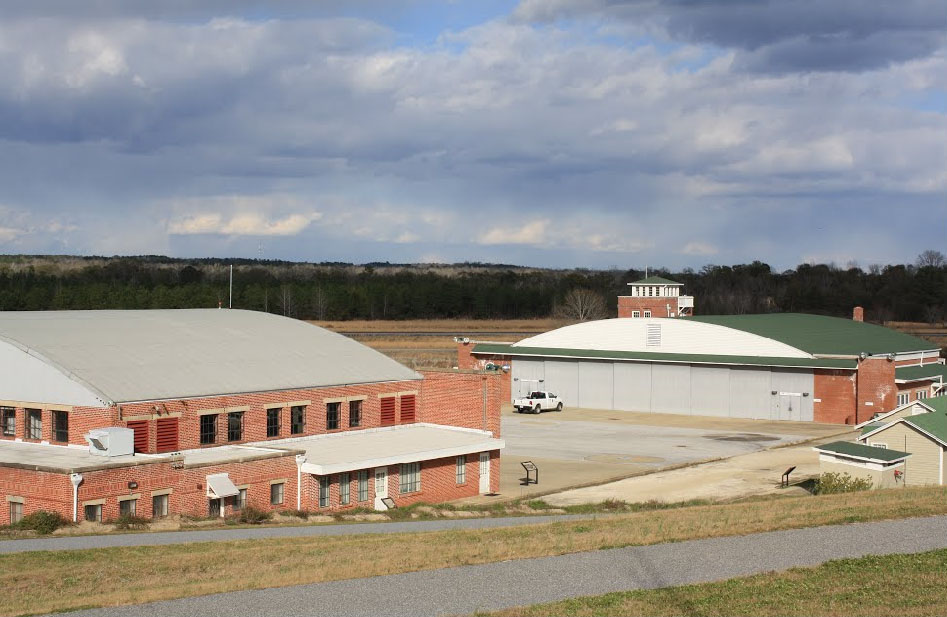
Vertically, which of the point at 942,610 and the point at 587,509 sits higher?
the point at 942,610

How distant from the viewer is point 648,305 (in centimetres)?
9544

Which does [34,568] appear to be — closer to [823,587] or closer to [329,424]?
[823,587]

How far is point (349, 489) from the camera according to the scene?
3788cm

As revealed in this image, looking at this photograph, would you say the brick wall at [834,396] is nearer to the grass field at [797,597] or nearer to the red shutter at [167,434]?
the red shutter at [167,434]

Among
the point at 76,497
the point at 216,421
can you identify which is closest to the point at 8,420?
the point at 216,421

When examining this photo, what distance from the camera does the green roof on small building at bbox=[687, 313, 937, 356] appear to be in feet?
232

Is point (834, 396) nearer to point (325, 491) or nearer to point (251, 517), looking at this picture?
point (325, 491)

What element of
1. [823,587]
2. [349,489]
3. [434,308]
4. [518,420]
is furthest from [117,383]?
[434,308]

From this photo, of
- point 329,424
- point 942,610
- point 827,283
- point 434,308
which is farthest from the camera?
point 827,283

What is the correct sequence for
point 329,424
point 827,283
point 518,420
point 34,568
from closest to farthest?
point 34,568 < point 329,424 < point 518,420 < point 827,283

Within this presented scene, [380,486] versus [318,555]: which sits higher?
[318,555]

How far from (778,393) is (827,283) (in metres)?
135

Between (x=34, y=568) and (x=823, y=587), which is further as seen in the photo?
(x=34, y=568)

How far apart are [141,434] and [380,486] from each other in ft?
27.4
